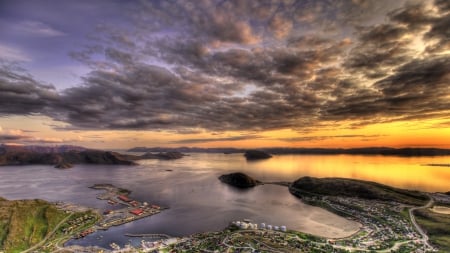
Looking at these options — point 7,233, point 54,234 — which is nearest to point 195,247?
point 54,234

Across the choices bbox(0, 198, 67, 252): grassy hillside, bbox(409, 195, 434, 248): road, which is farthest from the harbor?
bbox(409, 195, 434, 248): road

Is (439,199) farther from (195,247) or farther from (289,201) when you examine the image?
(195,247)

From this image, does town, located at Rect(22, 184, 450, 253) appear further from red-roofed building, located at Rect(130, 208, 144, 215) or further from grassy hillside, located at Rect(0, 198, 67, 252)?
grassy hillside, located at Rect(0, 198, 67, 252)

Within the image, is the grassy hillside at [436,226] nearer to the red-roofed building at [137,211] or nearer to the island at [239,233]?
the island at [239,233]

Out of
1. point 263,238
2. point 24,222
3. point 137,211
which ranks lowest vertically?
point 137,211

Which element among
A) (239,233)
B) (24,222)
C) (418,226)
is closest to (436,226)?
(418,226)

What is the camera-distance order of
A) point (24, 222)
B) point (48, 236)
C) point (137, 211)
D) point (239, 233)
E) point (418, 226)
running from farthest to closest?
1. point (137, 211)
2. point (418, 226)
3. point (239, 233)
4. point (24, 222)
5. point (48, 236)

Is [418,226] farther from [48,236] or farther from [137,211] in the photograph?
[48,236]

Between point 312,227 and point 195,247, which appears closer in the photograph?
point 195,247
